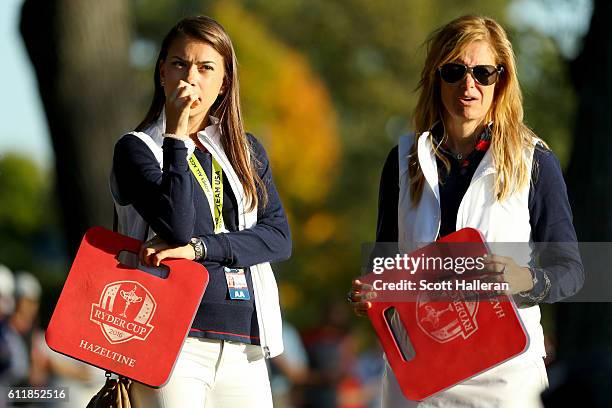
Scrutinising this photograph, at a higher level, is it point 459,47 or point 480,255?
point 459,47

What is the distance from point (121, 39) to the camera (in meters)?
8.51

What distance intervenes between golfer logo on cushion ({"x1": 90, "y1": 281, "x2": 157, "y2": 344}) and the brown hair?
0.50 meters

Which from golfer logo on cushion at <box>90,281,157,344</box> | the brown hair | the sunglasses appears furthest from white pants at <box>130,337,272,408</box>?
the sunglasses

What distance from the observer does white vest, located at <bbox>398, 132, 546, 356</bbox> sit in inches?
171

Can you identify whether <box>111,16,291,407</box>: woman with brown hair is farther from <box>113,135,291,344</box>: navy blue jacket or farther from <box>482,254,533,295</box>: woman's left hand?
<box>482,254,533,295</box>: woman's left hand

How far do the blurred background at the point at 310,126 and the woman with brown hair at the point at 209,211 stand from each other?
2.92ft

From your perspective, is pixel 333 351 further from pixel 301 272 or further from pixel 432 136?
pixel 301 272

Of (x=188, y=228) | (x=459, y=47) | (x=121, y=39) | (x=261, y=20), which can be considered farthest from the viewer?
(x=261, y=20)

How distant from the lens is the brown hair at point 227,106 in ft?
14.6

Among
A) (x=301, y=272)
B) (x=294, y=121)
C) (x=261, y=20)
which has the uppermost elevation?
(x=261, y=20)

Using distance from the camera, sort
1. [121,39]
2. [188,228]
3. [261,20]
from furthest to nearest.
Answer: [261,20]
[121,39]
[188,228]

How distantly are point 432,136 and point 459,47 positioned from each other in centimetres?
32

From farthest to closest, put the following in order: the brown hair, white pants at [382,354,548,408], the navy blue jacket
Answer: the brown hair → white pants at [382,354,548,408] → the navy blue jacket

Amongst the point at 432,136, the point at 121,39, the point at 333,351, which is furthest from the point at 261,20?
the point at 432,136
